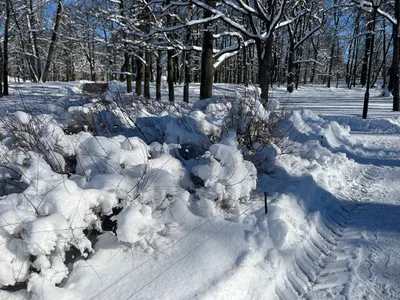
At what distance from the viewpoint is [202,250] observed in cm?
250

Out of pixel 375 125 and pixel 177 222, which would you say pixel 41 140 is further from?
pixel 375 125

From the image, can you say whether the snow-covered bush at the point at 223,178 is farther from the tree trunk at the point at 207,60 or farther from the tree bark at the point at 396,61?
the tree bark at the point at 396,61

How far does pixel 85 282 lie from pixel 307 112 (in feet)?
25.0

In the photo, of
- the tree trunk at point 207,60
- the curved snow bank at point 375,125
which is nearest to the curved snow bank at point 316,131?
the curved snow bank at point 375,125

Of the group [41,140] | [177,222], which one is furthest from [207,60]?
[177,222]

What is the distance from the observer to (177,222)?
2812 mm

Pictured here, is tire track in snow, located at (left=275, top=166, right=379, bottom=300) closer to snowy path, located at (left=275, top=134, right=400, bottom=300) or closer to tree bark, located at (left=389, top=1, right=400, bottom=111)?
snowy path, located at (left=275, top=134, right=400, bottom=300)

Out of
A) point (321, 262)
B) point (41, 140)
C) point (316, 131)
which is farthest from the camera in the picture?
point (316, 131)

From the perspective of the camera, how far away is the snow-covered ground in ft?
6.72

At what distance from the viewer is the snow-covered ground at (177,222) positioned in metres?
2.05

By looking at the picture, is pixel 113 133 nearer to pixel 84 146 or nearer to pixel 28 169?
pixel 84 146

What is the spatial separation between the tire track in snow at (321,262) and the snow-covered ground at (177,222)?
12mm

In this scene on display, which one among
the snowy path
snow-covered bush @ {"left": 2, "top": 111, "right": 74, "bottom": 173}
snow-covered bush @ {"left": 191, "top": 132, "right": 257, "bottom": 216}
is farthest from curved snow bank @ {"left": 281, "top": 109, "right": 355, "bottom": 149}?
snow-covered bush @ {"left": 2, "top": 111, "right": 74, "bottom": 173}

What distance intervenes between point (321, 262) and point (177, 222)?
1.42m
